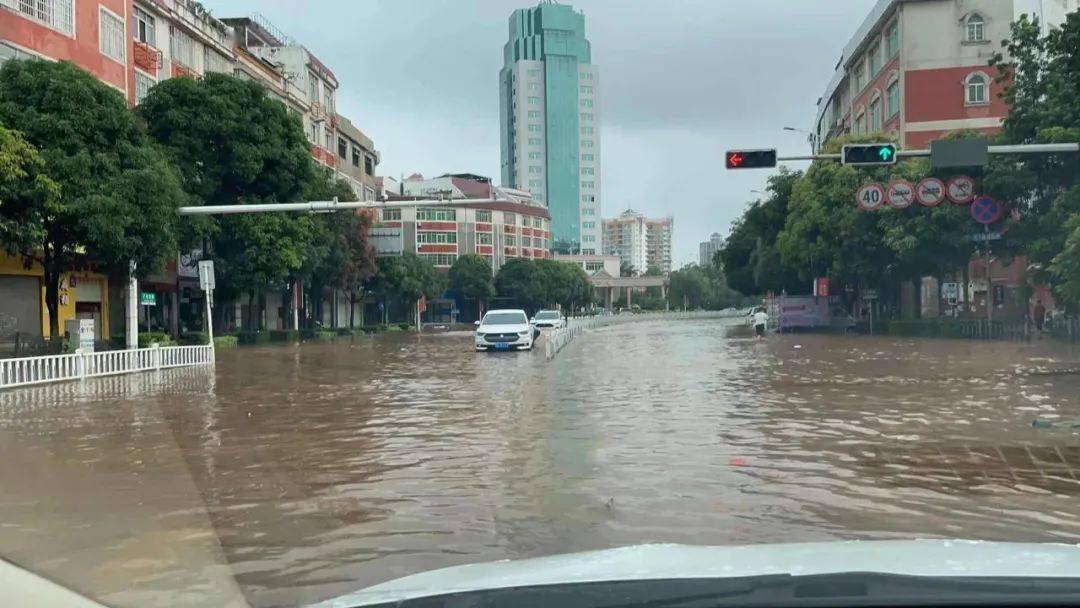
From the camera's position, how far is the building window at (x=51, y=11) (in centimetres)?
2755

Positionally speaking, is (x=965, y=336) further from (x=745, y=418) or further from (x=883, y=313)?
(x=745, y=418)

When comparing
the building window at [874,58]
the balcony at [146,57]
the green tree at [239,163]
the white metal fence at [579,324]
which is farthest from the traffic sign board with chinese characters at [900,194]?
the building window at [874,58]

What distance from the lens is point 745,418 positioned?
13.2 m

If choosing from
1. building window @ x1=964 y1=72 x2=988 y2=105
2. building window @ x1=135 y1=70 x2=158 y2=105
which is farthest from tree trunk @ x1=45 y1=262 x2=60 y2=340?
building window @ x1=964 y1=72 x2=988 y2=105

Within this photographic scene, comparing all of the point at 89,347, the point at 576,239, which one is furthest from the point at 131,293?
the point at 576,239

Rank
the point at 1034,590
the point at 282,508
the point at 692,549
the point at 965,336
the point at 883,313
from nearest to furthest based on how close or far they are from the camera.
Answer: the point at 1034,590, the point at 692,549, the point at 282,508, the point at 965,336, the point at 883,313

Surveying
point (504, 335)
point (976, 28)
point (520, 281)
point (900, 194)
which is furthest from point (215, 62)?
point (520, 281)

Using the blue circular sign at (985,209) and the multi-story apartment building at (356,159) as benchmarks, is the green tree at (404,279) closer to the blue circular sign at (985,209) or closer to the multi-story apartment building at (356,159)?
the multi-story apartment building at (356,159)

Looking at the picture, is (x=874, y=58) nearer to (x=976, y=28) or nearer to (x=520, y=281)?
(x=976, y=28)

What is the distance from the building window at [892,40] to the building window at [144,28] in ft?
120

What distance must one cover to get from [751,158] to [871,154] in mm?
2416

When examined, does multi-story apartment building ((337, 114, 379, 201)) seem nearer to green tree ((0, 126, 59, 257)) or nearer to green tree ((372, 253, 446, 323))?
green tree ((372, 253, 446, 323))

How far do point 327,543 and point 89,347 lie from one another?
1738 cm

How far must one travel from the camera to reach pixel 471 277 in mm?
91062
